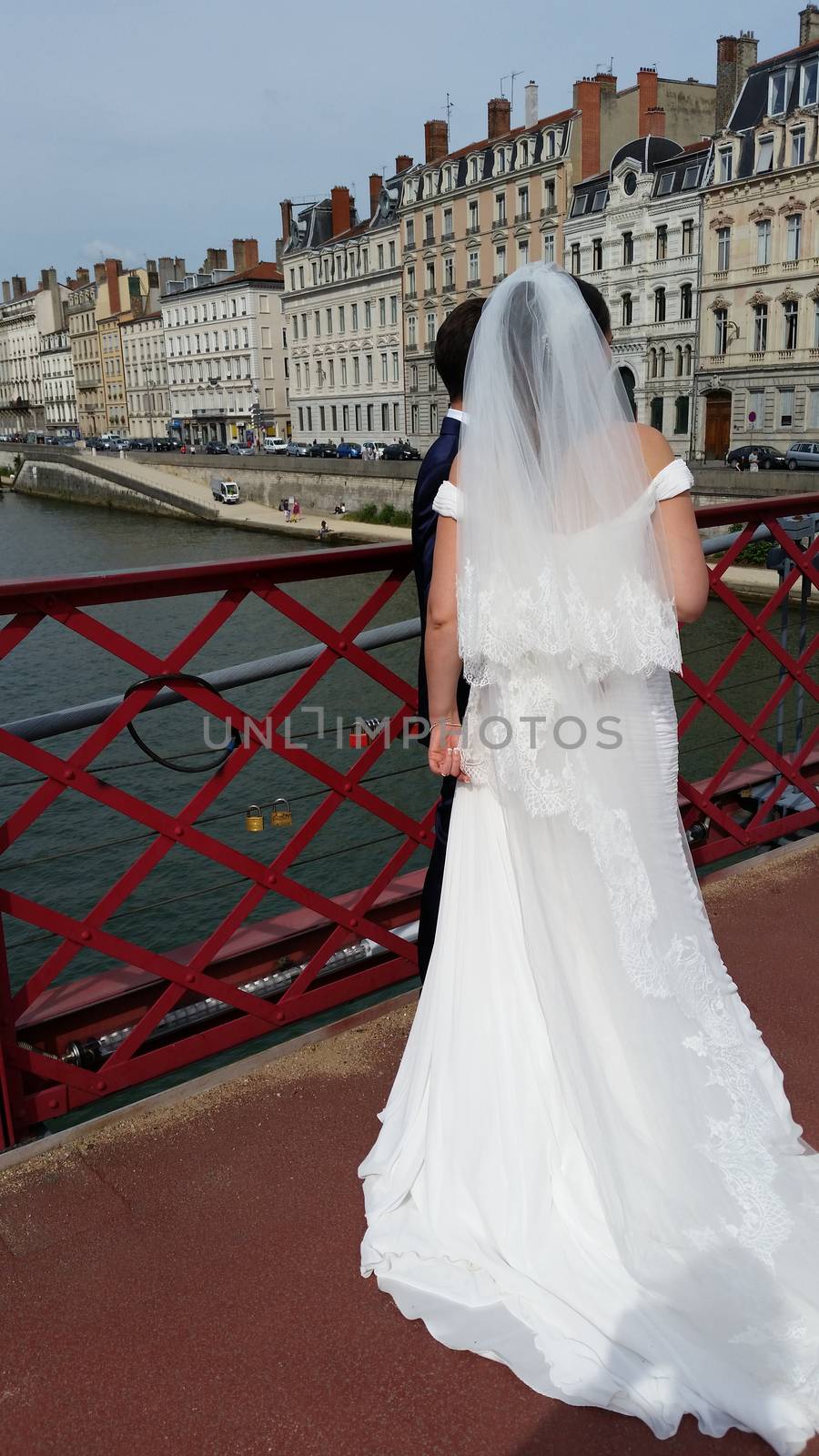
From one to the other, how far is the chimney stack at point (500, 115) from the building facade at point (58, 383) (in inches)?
2298

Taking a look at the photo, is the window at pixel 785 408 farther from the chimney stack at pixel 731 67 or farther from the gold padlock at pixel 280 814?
the gold padlock at pixel 280 814

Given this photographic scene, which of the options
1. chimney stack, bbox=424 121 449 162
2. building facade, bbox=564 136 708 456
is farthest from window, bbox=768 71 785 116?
A: chimney stack, bbox=424 121 449 162

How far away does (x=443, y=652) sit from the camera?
2271 millimetres

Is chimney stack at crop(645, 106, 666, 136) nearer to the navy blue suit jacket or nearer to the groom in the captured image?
the groom

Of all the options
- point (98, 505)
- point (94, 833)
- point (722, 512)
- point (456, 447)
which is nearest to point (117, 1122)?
point (456, 447)

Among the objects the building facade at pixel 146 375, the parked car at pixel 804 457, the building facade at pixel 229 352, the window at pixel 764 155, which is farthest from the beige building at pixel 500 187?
the building facade at pixel 146 375

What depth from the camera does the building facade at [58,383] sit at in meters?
103

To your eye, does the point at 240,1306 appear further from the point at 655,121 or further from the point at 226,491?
the point at 226,491

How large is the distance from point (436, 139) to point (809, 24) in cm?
2166

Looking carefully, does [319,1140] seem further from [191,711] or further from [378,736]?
[191,711]

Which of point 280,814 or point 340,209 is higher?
point 340,209

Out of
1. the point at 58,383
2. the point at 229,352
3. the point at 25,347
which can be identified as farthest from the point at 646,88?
the point at 25,347

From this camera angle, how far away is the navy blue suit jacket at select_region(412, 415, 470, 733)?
2.31m

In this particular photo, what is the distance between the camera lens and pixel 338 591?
31953 mm
